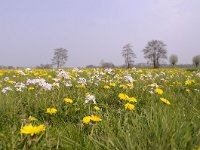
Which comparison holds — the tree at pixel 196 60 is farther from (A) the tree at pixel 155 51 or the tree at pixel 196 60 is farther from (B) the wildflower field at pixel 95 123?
(B) the wildflower field at pixel 95 123

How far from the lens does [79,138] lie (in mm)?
2840

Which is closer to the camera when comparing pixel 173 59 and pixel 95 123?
pixel 95 123

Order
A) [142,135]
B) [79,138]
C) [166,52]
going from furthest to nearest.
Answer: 1. [166,52]
2. [79,138]
3. [142,135]

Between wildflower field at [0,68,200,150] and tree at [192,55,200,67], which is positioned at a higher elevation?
tree at [192,55,200,67]

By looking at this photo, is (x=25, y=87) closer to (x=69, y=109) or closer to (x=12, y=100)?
(x=12, y=100)

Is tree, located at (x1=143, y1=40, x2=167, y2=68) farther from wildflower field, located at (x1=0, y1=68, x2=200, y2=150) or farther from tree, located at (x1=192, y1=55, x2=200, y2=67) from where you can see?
wildflower field, located at (x1=0, y1=68, x2=200, y2=150)

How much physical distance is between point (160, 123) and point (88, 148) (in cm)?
65

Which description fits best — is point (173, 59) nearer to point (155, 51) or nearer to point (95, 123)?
point (155, 51)

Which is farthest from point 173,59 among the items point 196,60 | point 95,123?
point 95,123

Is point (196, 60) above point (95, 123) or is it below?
above

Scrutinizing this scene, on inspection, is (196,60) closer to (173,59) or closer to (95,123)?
(173,59)

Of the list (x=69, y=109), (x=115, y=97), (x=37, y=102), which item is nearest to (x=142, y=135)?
(x=69, y=109)

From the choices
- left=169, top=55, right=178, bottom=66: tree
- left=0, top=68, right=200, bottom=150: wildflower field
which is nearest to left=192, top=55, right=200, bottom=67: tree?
left=169, top=55, right=178, bottom=66: tree

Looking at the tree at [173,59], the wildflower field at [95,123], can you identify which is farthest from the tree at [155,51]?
the wildflower field at [95,123]
